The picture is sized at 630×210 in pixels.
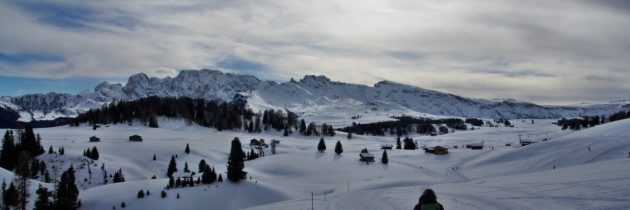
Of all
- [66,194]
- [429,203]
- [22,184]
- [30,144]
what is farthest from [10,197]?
[30,144]

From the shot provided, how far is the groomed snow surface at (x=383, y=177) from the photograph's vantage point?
3434cm

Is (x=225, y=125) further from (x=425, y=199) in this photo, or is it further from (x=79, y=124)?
(x=425, y=199)

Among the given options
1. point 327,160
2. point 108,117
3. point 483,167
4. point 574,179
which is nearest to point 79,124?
point 108,117

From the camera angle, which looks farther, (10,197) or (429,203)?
(10,197)

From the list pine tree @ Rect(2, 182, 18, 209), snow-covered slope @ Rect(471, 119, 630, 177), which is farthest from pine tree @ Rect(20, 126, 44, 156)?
snow-covered slope @ Rect(471, 119, 630, 177)

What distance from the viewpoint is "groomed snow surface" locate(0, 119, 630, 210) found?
3434 centimetres

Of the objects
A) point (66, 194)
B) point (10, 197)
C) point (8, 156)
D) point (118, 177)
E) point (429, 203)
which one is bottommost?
point (118, 177)

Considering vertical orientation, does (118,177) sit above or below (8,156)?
below

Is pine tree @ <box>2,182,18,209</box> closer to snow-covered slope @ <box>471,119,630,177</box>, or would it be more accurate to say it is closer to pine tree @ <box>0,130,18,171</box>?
pine tree @ <box>0,130,18,171</box>

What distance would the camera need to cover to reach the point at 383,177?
74.4 meters

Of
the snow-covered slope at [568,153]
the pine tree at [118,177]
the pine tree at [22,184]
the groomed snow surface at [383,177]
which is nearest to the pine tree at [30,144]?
the groomed snow surface at [383,177]

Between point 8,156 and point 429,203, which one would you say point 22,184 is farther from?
point 429,203

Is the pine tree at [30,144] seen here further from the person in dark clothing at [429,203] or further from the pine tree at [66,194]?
the person in dark clothing at [429,203]

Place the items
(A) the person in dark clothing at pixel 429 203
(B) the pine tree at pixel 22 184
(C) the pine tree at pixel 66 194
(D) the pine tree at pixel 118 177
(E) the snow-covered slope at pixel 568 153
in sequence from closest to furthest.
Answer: (A) the person in dark clothing at pixel 429 203 → (B) the pine tree at pixel 22 184 → (C) the pine tree at pixel 66 194 → (E) the snow-covered slope at pixel 568 153 → (D) the pine tree at pixel 118 177
